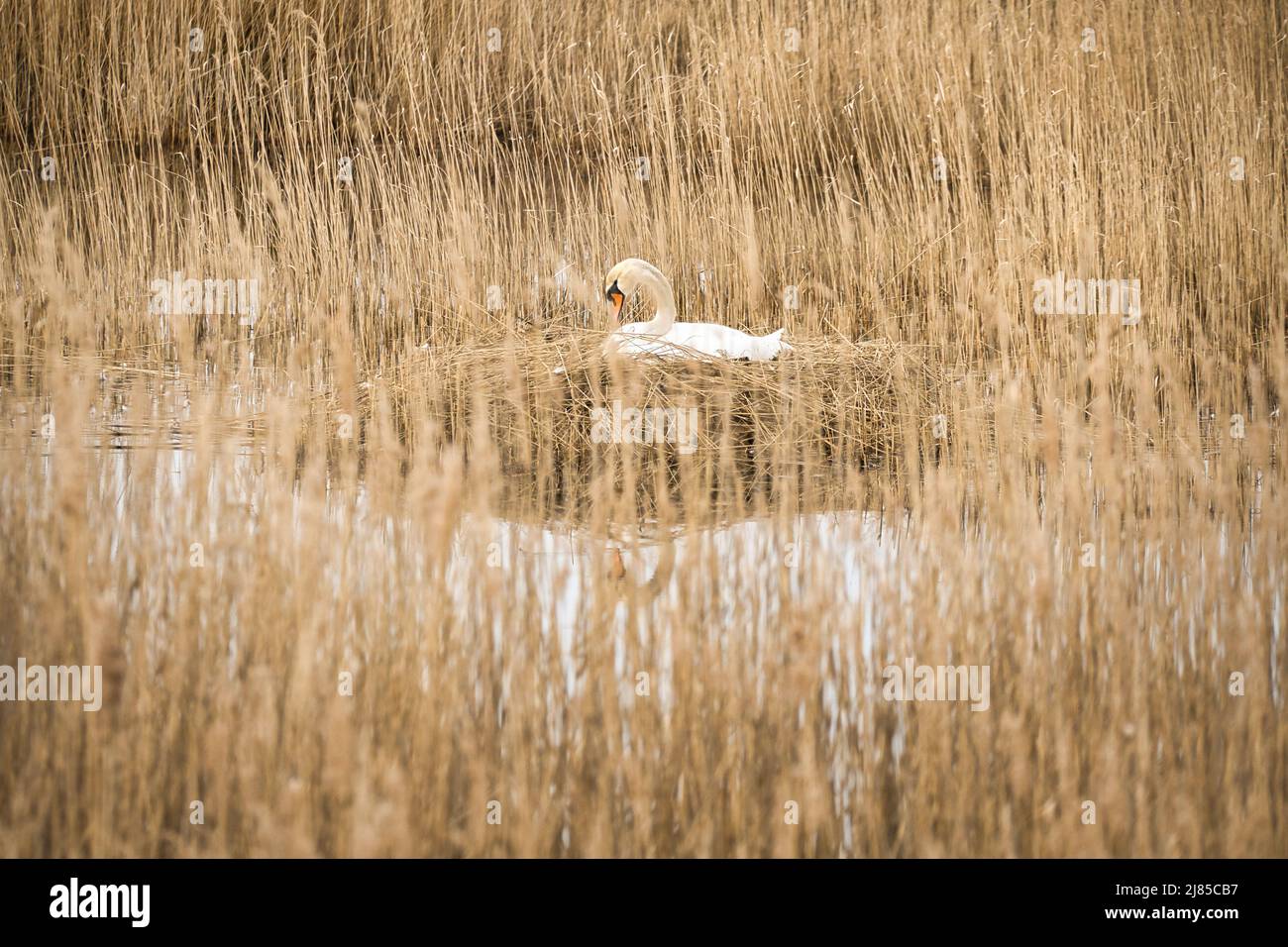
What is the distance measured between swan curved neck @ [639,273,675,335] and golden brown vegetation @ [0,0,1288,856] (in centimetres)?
23

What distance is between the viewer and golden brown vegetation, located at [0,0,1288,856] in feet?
6.86

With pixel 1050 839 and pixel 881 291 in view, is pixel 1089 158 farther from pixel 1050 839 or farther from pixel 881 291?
pixel 1050 839

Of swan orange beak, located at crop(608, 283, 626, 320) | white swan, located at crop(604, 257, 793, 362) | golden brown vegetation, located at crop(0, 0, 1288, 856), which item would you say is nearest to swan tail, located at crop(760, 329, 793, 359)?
white swan, located at crop(604, 257, 793, 362)

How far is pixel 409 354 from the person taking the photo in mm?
4730

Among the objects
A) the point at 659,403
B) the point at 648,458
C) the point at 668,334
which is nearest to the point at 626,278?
the point at 668,334

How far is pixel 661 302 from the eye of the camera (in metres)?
4.44

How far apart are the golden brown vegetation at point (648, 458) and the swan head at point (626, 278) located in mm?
156

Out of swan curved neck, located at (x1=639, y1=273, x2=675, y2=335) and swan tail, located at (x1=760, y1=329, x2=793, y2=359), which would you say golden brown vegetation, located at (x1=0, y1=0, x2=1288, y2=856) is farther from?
swan curved neck, located at (x1=639, y1=273, x2=675, y2=335)

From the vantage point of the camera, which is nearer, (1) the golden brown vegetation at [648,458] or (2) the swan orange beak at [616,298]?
(1) the golden brown vegetation at [648,458]

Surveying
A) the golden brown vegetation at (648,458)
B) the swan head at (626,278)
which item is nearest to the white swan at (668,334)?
the swan head at (626,278)

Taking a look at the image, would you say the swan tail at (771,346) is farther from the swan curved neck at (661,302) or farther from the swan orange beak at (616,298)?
the swan orange beak at (616,298)

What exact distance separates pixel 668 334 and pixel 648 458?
56 centimetres

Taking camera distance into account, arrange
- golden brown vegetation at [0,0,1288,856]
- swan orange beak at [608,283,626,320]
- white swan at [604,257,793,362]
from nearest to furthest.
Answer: golden brown vegetation at [0,0,1288,856]
white swan at [604,257,793,362]
swan orange beak at [608,283,626,320]

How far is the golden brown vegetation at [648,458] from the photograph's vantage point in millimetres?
2090
